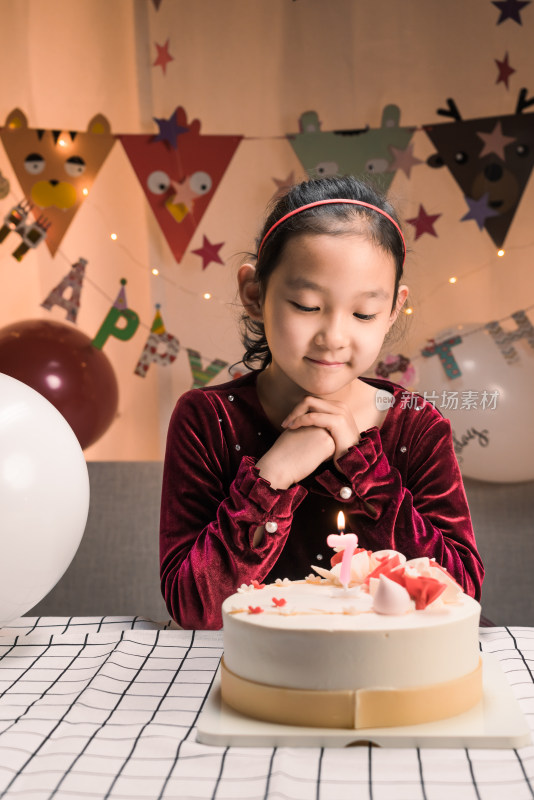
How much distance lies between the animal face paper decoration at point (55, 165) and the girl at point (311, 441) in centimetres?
195

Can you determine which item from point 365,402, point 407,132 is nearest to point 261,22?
point 407,132

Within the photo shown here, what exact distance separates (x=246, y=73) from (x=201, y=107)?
20 cm

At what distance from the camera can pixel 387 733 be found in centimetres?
69

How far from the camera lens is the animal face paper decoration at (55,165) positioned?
299 centimetres

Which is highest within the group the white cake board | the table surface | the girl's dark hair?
the girl's dark hair

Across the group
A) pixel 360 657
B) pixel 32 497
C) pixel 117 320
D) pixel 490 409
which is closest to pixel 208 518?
pixel 32 497

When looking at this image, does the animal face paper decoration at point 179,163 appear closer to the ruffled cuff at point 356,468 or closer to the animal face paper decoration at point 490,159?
the animal face paper decoration at point 490,159

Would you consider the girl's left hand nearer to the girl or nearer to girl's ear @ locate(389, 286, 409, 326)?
the girl

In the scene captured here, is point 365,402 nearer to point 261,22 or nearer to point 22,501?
point 22,501

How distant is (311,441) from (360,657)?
46cm

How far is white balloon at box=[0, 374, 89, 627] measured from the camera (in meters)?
1.03

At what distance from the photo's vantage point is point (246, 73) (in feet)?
10.0

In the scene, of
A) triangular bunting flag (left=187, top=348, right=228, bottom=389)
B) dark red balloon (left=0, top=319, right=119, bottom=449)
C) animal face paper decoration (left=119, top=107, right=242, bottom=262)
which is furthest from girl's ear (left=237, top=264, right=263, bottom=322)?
animal face paper decoration (left=119, top=107, right=242, bottom=262)

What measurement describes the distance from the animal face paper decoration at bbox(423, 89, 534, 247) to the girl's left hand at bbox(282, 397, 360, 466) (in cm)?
198
